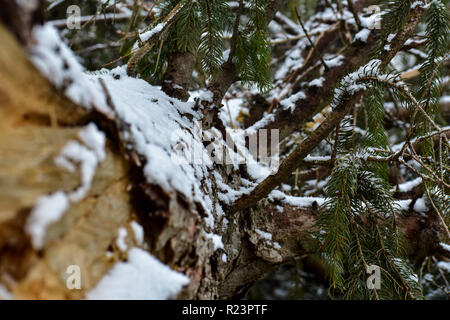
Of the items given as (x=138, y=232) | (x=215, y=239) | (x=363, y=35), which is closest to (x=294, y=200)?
(x=215, y=239)

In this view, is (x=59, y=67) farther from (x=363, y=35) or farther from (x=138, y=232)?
(x=363, y=35)

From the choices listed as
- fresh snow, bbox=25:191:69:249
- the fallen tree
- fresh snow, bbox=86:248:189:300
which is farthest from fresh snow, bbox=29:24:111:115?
fresh snow, bbox=86:248:189:300

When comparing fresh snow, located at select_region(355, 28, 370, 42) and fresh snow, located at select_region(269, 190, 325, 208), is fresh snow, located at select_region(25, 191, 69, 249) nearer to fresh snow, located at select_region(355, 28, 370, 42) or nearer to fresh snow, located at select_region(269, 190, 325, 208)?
fresh snow, located at select_region(269, 190, 325, 208)

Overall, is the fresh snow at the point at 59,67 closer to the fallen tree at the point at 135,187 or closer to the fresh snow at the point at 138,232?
the fallen tree at the point at 135,187

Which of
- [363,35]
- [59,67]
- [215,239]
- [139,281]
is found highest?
[363,35]

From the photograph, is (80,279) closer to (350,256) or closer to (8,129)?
(8,129)

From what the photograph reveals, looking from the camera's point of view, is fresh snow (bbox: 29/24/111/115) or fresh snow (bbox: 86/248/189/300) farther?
fresh snow (bbox: 86/248/189/300)

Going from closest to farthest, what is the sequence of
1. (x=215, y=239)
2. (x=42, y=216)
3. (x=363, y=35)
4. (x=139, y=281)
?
(x=42, y=216)
(x=139, y=281)
(x=215, y=239)
(x=363, y=35)

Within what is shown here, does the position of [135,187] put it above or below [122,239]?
above

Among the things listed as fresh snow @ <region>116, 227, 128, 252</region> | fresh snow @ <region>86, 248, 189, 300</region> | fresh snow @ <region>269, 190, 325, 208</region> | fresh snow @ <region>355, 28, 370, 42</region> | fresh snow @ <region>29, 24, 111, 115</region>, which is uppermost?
fresh snow @ <region>355, 28, 370, 42</region>

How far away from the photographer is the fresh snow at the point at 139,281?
61 centimetres

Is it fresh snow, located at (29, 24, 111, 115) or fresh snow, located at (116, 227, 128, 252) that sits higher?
fresh snow, located at (29, 24, 111, 115)

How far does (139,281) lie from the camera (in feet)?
2.07

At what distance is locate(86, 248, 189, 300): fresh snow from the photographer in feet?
1.99
